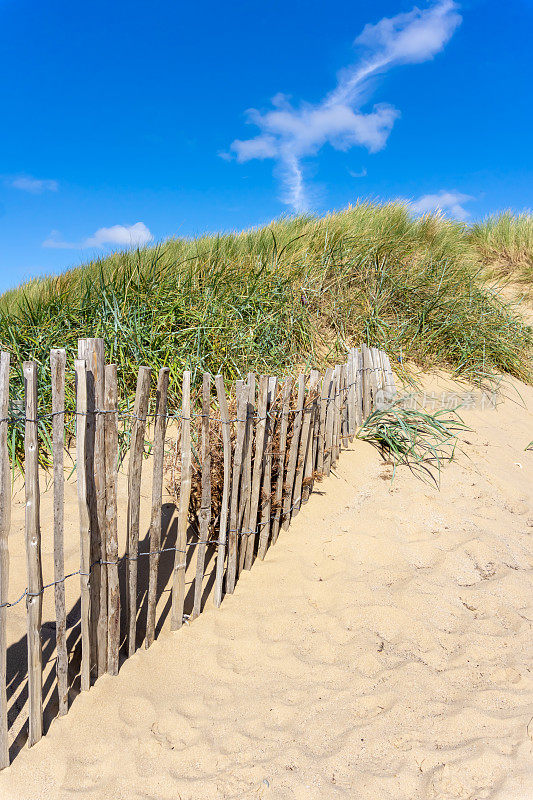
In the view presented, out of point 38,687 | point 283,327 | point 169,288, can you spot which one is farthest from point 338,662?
point 169,288

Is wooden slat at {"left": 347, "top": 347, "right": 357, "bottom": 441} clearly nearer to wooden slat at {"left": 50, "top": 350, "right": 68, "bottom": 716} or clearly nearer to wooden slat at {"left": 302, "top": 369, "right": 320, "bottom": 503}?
wooden slat at {"left": 302, "top": 369, "right": 320, "bottom": 503}

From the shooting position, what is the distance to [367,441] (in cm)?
470

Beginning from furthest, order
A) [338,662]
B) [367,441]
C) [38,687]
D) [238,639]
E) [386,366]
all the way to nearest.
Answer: [386,366], [367,441], [238,639], [338,662], [38,687]

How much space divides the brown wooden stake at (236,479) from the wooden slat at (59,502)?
3.23 ft

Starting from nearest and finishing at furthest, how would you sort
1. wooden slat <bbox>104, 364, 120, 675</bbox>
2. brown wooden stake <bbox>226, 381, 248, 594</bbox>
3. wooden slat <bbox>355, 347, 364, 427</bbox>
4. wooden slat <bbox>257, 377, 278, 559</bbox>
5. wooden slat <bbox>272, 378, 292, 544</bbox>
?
wooden slat <bbox>104, 364, 120, 675</bbox>
brown wooden stake <bbox>226, 381, 248, 594</bbox>
wooden slat <bbox>257, 377, 278, 559</bbox>
wooden slat <bbox>272, 378, 292, 544</bbox>
wooden slat <bbox>355, 347, 364, 427</bbox>

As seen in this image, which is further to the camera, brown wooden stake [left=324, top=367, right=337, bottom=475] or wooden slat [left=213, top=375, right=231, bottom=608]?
brown wooden stake [left=324, top=367, right=337, bottom=475]

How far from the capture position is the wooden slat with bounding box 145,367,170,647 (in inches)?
97.1

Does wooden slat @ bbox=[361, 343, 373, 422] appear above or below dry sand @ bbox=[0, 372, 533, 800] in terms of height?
above

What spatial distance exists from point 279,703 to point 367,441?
265 centimetres

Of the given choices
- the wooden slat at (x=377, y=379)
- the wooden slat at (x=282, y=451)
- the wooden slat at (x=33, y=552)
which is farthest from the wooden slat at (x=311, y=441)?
the wooden slat at (x=33, y=552)

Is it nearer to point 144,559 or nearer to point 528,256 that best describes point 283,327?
point 144,559

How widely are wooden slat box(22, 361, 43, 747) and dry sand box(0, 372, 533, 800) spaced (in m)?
0.19

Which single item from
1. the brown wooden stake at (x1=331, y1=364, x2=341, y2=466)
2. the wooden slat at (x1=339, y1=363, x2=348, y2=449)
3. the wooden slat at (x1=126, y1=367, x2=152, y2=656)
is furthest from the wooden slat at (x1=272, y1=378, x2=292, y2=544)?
the wooden slat at (x1=126, y1=367, x2=152, y2=656)

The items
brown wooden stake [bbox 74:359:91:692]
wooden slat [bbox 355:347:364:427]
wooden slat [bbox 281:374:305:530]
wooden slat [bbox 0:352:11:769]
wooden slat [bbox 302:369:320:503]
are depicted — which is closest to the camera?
wooden slat [bbox 0:352:11:769]
